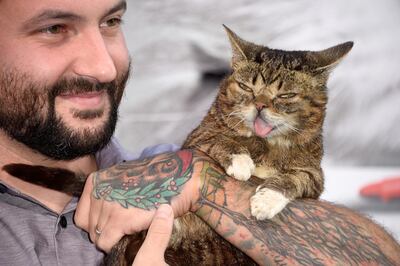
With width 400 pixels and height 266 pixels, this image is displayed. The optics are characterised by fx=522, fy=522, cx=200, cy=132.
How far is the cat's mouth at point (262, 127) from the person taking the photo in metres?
1.80

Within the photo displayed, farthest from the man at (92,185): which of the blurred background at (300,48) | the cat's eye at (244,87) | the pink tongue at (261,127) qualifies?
the blurred background at (300,48)

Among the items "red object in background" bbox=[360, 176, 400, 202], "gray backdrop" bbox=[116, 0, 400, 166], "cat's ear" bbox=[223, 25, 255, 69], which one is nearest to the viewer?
"cat's ear" bbox=[223, 25, 255, 69]

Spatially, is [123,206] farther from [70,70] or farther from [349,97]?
[349,97]

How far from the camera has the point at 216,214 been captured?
154cm

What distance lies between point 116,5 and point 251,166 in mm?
678

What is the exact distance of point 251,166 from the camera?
5.57ft

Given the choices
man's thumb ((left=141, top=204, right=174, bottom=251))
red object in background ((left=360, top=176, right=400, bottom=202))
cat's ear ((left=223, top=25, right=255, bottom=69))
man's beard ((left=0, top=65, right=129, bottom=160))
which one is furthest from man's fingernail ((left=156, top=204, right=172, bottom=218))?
red object in background ((left=360, top=176, right=400, bottom=202))

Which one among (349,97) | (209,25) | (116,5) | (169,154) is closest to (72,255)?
(169,154)

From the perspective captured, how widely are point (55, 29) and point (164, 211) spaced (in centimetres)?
65

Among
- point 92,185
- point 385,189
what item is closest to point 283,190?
point 92,185

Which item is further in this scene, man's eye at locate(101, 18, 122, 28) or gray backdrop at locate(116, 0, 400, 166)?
gray backdrop at locate(116, 0, 400, 166)

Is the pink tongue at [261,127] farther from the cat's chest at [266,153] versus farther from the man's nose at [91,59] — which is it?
the man's nose at [91,59]

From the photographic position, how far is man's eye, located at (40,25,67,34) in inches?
61.8

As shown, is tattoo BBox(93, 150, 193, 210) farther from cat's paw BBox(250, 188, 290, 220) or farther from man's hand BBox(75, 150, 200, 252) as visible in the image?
cat's paw BBox(250, 188, 290, 220)
